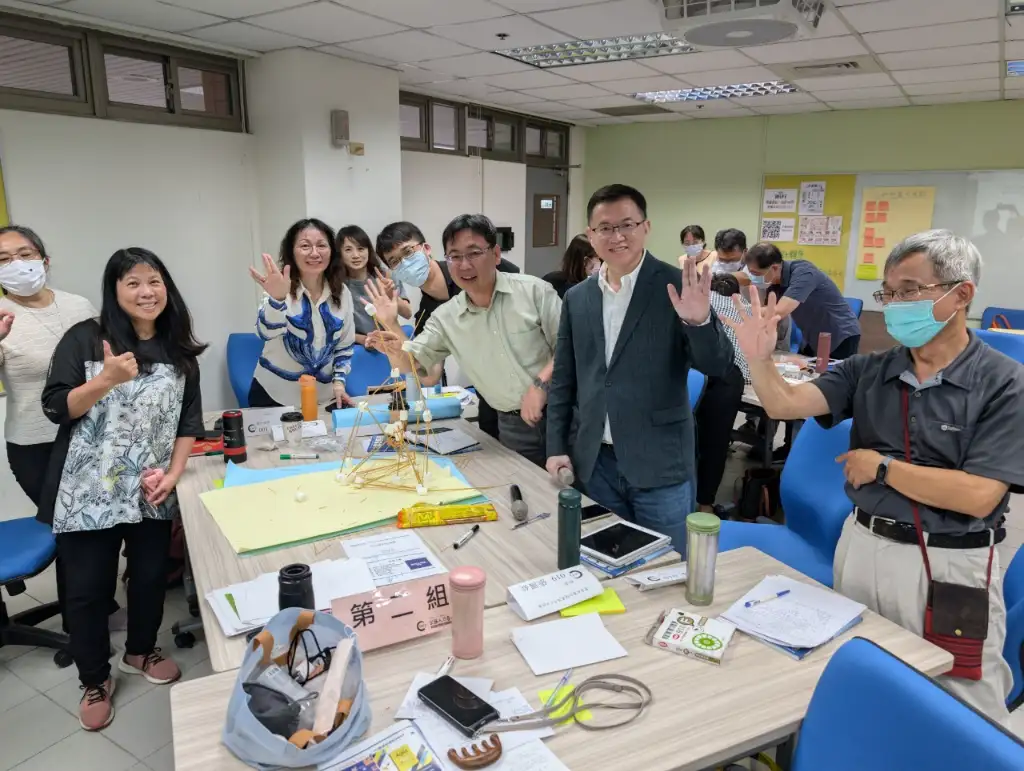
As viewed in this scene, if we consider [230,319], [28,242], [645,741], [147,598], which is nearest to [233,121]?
[230,319]

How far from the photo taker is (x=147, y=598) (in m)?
2.42

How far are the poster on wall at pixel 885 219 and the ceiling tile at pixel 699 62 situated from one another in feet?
9.56

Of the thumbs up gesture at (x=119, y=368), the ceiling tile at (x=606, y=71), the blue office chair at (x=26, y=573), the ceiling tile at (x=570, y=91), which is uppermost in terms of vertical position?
the ceiling tile at (x=570, y=91)

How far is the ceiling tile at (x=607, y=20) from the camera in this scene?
11.4 feet

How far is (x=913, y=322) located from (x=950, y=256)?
0.56 ft

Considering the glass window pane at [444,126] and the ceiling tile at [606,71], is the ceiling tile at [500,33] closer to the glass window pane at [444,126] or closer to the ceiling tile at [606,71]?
the ceiling tile at [606,71]

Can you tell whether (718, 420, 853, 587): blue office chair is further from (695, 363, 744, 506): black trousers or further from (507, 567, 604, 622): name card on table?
(695, 363, 744, 506): black trousers

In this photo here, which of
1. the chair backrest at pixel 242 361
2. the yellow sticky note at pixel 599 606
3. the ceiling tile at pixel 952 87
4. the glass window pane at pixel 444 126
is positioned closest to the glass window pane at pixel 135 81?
the chair backrest at pixel 242 361

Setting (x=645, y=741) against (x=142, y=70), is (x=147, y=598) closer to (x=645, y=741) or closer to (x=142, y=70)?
(x=645, y=741)

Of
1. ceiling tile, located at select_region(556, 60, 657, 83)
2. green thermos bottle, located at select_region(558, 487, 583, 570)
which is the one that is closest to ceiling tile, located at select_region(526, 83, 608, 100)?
ceiling tile, located at select_region(556, 60, 657, 83)

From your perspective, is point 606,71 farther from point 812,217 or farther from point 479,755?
point 479,755

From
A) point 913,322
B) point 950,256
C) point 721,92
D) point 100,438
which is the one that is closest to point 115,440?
point 100,438

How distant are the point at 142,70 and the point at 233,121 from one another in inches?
25.0

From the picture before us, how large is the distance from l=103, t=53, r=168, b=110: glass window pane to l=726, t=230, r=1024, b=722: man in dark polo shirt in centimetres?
447
